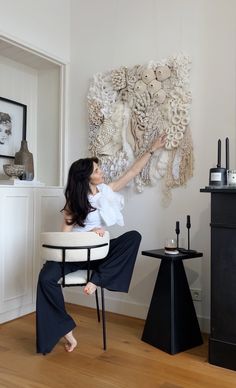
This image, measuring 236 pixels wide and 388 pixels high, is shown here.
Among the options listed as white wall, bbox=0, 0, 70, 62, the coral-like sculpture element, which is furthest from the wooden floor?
white wall, bbox=0, 0, 70, 62

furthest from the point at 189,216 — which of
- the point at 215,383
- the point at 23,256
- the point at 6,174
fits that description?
the point at 6,174

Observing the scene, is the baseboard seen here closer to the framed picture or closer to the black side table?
the black side table

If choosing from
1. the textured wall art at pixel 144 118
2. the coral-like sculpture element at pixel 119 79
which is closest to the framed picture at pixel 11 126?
the textured wall art at pixel 144 118

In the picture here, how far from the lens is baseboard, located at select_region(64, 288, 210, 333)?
262 cm

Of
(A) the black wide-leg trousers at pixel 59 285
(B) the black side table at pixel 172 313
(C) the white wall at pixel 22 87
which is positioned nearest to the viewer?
(A) the black wide-leg trousers at pixel 59 285

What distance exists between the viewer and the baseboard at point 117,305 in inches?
103

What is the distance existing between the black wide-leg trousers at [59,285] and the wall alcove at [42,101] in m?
1.10

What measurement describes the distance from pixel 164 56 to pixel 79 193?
1246 millimetres

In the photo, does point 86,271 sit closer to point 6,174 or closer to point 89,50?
point 6,174

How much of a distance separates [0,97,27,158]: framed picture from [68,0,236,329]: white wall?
481mm

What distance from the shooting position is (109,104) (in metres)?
3.05

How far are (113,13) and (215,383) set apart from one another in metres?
2.77

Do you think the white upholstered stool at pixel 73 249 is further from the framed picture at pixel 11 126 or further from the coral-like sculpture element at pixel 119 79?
the coral-like sculpture element at pixel 119 79

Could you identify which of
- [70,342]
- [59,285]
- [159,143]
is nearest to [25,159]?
[159,143]
